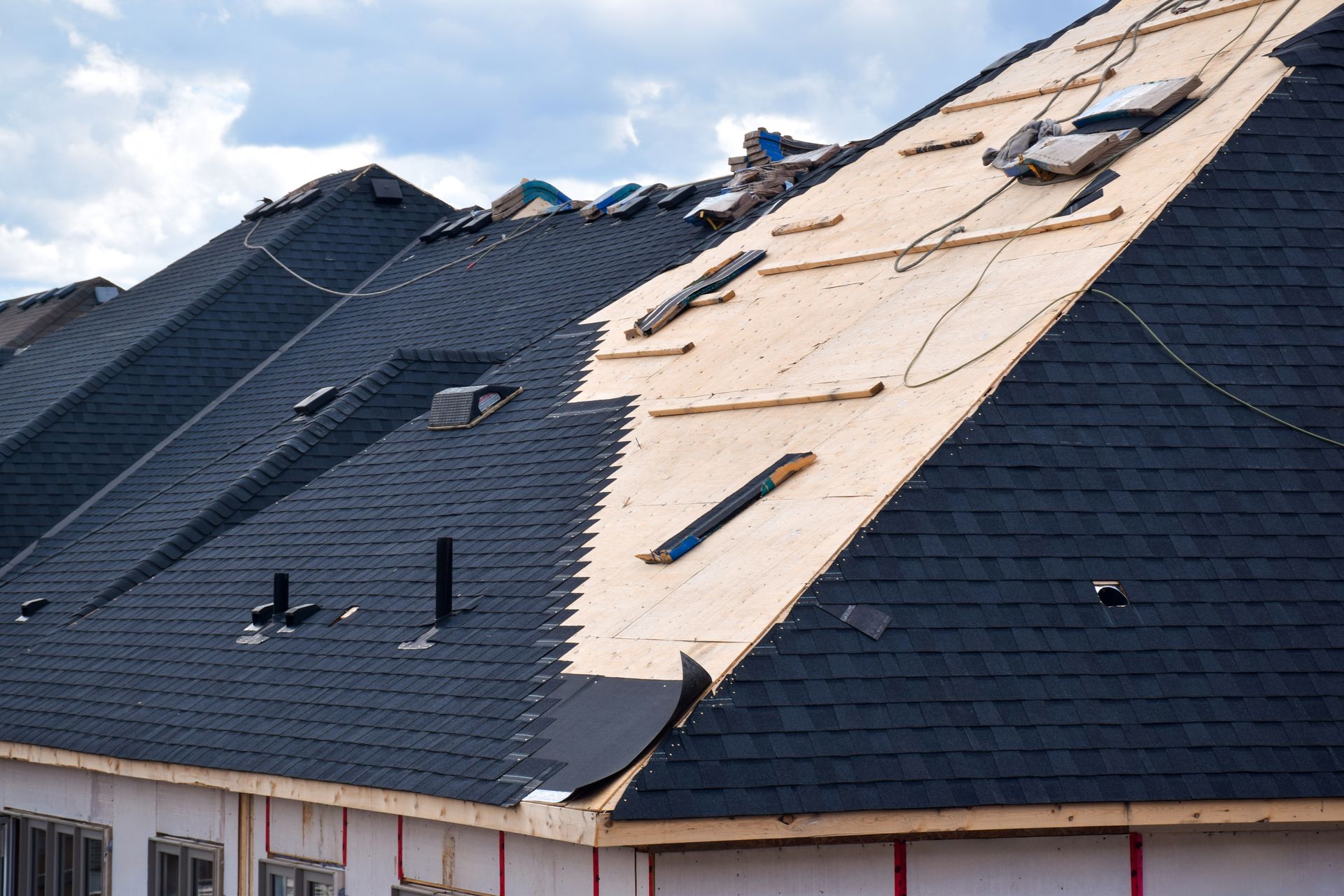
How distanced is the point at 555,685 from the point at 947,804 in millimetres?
3005

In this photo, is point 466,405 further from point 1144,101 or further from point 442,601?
point 1144,101

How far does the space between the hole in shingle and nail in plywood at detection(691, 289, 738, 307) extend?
702cm

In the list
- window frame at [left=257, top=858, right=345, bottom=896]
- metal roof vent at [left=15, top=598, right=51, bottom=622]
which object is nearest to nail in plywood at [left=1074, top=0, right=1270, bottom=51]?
window frame at [left=257, top=858, right=345, bottom=896]

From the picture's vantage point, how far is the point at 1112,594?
401 inches

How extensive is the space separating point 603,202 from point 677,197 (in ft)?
5.55

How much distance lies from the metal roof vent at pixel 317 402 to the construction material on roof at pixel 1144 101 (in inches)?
386

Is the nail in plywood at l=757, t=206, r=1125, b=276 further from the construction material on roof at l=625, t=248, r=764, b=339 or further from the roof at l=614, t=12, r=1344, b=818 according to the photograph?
the roof at l=614, t=12, r=1344, b=818

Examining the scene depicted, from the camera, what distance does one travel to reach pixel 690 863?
29.8 feet

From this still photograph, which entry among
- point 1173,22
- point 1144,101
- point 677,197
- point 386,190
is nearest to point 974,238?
point 1144,101

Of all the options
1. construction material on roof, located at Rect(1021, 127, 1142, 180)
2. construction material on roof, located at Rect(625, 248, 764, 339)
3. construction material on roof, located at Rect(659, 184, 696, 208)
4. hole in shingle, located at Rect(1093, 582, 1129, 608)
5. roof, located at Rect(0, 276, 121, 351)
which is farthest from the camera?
roof, located at Rect(0, 276, 121, 351)

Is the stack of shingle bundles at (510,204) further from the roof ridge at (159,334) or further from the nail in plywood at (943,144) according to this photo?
the nail in plywood at (943,144)

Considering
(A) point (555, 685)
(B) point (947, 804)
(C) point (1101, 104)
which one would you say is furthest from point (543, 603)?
(C) point (1101, 104)

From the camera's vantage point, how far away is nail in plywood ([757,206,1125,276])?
43.3 feet

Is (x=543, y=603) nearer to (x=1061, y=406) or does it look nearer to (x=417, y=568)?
(x=417, y=568)
